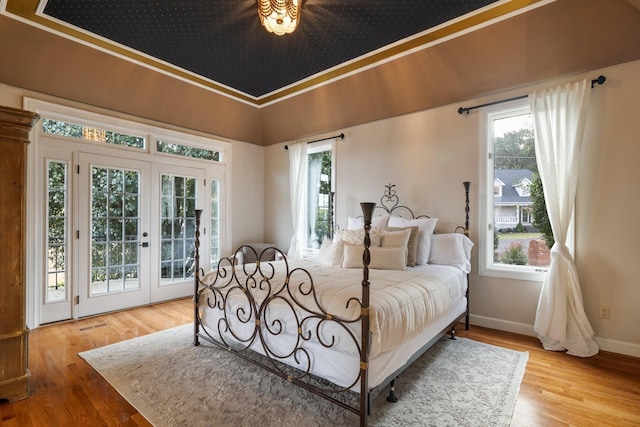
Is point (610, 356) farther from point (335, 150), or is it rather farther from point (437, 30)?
point (335, 150)

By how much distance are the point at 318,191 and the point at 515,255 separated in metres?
3.00

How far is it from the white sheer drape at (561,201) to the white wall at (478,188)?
142 mm

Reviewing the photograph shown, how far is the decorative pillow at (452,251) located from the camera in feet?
10.5

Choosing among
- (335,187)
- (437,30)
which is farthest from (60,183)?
(437,30)

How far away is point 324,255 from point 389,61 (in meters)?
2.32

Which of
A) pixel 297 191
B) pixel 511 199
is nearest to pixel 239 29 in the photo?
pixel 297 191

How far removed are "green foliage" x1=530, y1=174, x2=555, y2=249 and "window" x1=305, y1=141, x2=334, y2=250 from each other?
2.65 meters

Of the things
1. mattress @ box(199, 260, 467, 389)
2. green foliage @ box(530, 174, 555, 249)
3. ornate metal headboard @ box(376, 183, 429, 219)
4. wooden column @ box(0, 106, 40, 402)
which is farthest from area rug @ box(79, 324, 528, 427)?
ornate metal headboard @ box(376, 183, 429, 219)

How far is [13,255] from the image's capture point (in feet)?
6.86

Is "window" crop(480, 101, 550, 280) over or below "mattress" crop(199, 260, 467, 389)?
over

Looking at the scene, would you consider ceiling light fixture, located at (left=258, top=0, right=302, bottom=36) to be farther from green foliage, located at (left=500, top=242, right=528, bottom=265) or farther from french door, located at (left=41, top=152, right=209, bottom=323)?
green foliage, located at (left=500, top=242, right=528, bottom=265)

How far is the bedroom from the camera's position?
2.72m

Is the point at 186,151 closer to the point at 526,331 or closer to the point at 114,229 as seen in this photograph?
the point at 114,229

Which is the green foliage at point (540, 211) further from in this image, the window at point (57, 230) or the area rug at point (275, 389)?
the window at point (57, 230)
